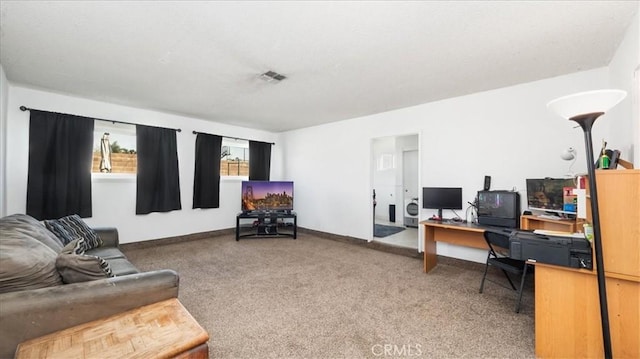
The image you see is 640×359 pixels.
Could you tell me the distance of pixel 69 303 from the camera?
127cm

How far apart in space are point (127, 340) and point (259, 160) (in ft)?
15.8

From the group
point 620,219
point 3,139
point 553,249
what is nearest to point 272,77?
point 553,249

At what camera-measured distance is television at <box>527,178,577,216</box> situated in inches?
97.0

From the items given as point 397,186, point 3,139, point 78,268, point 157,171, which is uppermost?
point 3,139

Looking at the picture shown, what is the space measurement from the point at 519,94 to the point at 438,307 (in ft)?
8.67

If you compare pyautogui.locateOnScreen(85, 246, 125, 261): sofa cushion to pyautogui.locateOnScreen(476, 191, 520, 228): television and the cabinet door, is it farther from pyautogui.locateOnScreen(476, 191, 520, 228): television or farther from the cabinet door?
pyautogui.locateOnScreen(476, 191, 520, 228): television

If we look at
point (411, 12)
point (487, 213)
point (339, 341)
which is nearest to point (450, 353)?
point (339, 341)

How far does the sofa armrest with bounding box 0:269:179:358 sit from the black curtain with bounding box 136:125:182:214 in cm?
329

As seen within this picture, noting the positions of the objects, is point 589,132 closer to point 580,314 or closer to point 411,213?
point 580,314

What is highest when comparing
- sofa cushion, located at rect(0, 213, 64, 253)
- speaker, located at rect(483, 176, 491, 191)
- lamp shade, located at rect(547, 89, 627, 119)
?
lamp shade, located at rect(547, 89, 627, 119)

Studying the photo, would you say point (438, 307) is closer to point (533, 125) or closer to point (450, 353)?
point (450, 353)

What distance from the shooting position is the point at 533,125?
299cm

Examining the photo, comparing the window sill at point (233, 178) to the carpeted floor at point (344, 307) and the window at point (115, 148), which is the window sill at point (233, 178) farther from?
the carpeted floor at point (344, 307)

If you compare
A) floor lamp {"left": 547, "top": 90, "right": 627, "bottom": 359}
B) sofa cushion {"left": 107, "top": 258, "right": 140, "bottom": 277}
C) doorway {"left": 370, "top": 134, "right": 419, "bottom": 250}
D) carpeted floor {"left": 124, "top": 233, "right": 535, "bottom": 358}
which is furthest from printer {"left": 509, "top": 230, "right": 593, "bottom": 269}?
doorway {"left": 370, "top": 134, "right": 419, "bottom": 250}
